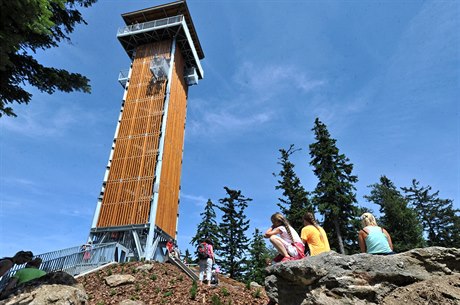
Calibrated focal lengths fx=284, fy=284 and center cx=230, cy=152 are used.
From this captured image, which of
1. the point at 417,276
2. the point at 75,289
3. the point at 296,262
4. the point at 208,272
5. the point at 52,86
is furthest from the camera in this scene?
the point at 208,272

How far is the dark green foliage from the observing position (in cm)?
517

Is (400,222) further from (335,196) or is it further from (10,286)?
(10,286)

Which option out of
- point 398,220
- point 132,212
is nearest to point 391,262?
point 132,212

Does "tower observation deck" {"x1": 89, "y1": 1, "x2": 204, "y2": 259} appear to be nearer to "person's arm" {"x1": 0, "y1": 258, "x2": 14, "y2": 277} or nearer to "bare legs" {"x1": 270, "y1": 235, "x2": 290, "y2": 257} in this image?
"person's arm" {"x1": 0, "y1": 258, "x2": 14, "y2": 277}

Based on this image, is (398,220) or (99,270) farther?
(398,220)

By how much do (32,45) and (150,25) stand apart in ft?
76.9

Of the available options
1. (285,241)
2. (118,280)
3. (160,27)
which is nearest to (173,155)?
(160,27)

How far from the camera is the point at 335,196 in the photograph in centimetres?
2423

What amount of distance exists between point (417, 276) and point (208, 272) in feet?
24.2

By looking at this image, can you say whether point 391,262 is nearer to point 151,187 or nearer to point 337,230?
point 151,187

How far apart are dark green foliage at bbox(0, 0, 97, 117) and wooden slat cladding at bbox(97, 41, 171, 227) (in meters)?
13.7

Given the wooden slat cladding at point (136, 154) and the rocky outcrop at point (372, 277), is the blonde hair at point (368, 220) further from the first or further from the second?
the wooden slat cladding at point (136, 154)

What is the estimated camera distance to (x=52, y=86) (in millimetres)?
8031

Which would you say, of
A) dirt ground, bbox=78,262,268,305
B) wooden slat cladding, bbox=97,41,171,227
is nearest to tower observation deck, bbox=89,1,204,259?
wooden slat cladding, bbox=97,41,171,227
